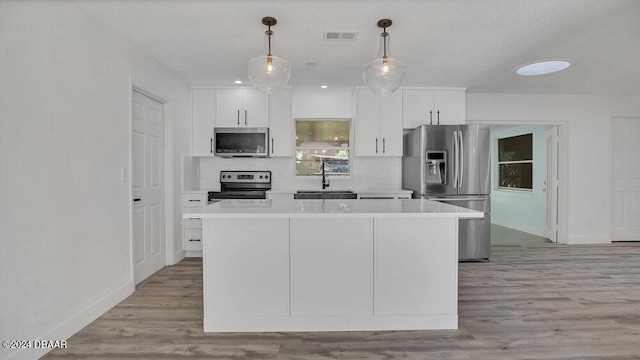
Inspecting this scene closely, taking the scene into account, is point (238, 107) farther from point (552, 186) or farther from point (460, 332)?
point (552, 186)

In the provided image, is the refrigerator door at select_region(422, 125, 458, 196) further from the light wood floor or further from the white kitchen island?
the white kitchen island

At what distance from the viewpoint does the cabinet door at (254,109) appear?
462 cm

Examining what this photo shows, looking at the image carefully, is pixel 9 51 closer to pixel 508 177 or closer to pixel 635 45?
pixel 635 45

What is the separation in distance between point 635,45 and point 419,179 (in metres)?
2.43

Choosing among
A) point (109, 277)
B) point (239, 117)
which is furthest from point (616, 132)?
point (109, 277)

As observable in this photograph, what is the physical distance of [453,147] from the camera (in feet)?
13.9

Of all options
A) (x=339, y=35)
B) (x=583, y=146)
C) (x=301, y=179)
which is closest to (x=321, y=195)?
(x=301, y=179)

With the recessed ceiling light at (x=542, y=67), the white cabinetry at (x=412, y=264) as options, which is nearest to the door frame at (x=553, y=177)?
the recessed ceiling light at (x=542, y=67)

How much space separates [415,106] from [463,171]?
1.13 m

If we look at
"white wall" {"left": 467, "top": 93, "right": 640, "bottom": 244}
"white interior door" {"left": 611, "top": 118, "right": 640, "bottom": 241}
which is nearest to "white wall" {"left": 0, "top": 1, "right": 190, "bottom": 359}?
"white wall" {"left": 467, "top": 93, "right": 640, "bottom": 244}

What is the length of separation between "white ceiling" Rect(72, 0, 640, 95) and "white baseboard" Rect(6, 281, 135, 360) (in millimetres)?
2209

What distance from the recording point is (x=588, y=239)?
206 inches

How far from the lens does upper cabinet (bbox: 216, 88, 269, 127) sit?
462 centimetres

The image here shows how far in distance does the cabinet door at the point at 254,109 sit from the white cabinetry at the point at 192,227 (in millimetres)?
1164
